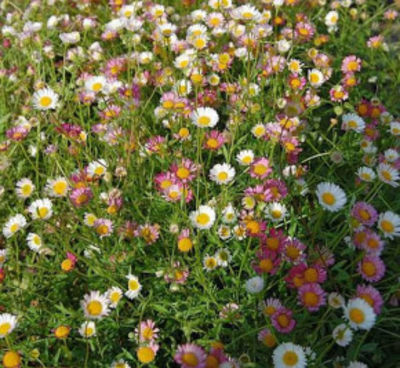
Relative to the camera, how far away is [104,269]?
177cm

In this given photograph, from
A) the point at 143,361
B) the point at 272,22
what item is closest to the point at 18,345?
the point at 143,361

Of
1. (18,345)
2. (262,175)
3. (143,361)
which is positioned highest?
(262,175)

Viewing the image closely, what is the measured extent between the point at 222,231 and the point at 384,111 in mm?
1041

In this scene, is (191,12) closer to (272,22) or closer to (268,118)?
(272,22)

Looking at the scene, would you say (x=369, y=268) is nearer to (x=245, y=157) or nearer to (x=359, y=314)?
(x=359, y=314)

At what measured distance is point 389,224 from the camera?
1.73 meters

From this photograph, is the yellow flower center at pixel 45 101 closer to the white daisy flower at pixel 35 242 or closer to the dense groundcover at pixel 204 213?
the dense groundcover at pixel 204 213

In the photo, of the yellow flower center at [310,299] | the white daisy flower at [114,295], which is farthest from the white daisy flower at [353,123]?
the white daisy flower at [114,295]

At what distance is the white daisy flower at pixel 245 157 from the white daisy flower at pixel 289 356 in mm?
819

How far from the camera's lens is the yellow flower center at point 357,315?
138 cm

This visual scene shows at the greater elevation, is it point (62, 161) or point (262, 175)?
point (262, 175)

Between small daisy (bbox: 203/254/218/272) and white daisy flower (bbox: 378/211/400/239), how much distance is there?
2.05ft

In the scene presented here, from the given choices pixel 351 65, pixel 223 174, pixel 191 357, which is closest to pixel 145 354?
pixel 191 357

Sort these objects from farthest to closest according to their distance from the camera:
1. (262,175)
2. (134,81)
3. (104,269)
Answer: (134,81) → (262,175) → (104,269)
